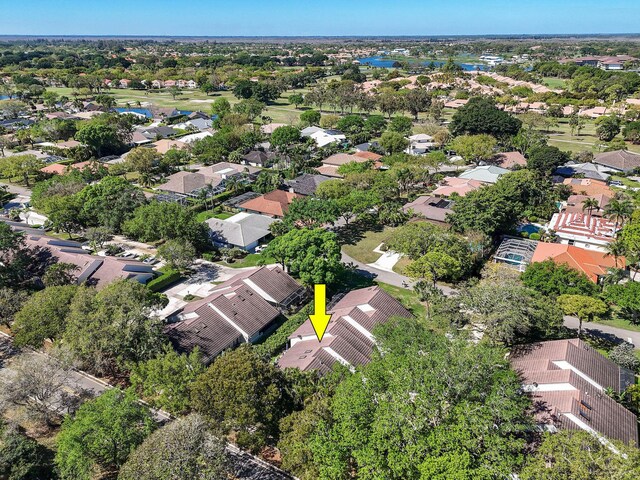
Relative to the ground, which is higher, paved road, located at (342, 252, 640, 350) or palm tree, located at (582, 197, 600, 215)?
palm tree, located at (582, 197, 600, 215)

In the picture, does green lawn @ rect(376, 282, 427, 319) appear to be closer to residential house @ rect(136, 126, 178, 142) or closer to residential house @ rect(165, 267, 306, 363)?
residential house @ rect(165, 267, 306, 363)

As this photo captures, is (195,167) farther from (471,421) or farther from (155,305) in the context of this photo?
(471,421)

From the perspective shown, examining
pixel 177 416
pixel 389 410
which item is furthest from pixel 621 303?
pixel 177 416

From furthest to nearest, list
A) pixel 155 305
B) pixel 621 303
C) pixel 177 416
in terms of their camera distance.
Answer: pixel 621 303 → pixel 155 305 → pixel 177 416

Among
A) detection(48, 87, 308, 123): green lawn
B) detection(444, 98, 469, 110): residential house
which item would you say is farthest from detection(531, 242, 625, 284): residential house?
detection(444, 98, 469, 110): residential house

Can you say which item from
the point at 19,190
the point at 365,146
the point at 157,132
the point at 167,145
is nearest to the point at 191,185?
the point at 167,145
